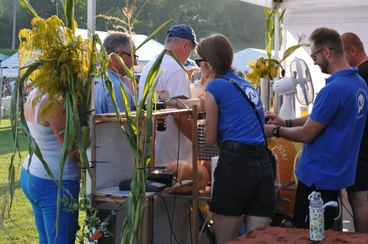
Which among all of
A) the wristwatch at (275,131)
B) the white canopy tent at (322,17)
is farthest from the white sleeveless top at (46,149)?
the white canopy tent at (322,17)

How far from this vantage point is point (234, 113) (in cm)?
293

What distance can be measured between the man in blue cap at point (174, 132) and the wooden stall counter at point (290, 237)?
1072 millimetres

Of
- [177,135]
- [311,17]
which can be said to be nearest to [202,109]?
[177,135]

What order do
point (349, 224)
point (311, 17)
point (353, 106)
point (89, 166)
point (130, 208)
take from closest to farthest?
point (130, 208), point (89, 166), point (353, 106), point (349, 224), point (311, 17)

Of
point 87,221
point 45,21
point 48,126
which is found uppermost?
point 45,21

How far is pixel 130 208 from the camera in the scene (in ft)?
8.42

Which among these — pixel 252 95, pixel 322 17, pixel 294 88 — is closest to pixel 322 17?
pixel 322 17

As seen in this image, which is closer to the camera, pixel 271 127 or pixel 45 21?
pixel 45 21

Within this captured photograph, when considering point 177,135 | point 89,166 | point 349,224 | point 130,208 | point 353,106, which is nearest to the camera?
point 130,208

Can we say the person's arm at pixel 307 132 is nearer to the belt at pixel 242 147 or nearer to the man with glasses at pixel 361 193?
the belt at pixel 242 147

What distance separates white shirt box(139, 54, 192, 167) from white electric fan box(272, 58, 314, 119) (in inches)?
28.2

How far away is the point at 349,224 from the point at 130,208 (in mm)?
2515

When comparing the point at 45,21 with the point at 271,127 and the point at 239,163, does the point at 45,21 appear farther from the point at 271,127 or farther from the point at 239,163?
the point at 271,127

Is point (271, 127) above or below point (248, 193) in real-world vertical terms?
above
